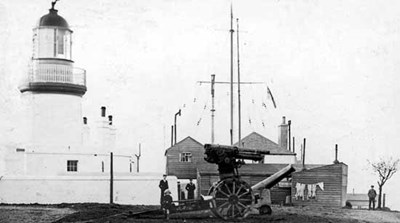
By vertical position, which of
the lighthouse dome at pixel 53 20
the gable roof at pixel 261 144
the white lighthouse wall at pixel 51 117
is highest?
the lighthouse dome at pixel 53 20

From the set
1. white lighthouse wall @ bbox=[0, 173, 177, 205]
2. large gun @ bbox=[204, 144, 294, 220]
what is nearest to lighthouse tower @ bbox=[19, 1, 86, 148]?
white lighthouse wall @ bbox=[0, 173, 177, 205]

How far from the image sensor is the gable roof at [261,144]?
5297 centimetres

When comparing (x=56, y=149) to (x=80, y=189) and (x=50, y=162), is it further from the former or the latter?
(x=80, y=189)

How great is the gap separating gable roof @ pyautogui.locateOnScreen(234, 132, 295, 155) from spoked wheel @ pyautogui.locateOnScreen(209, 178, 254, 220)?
30884 millimetres

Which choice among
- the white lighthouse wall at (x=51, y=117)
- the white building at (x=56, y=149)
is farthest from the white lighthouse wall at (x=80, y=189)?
the white lighthouse wall at (x=51, y=117)

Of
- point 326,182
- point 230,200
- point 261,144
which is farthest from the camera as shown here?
point 261,144

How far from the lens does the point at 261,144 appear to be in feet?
175

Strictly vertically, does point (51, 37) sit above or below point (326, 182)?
above

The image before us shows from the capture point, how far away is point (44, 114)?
3731 cm

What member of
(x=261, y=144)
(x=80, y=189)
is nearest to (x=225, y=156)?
(x=80, y=189)

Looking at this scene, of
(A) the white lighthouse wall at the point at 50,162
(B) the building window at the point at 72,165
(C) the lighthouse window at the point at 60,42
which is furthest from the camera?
(B) the building window at the point at 72,165

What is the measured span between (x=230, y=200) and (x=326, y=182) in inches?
700

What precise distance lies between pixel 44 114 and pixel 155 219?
17185mm

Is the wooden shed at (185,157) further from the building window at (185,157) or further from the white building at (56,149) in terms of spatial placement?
the white building at (56,149)
